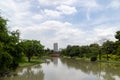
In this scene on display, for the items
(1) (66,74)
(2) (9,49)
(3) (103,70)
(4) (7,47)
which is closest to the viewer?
(4) (7,47)

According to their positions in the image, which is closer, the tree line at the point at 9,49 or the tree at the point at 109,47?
the tree line at the point at 9,49

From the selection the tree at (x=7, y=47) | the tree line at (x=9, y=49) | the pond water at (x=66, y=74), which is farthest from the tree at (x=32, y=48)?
the tree at (x=7, y=47)

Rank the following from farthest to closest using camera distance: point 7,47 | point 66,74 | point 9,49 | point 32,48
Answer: point 32,48, point 66,74, point 9,49, point 7,47

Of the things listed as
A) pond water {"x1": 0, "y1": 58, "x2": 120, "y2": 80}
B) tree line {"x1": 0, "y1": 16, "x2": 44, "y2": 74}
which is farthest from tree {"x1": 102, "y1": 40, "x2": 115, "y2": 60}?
tree line {"x1": 0, "y1": 16, "x2": 44, "y2": 74}

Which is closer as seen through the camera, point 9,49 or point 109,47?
point 9,49

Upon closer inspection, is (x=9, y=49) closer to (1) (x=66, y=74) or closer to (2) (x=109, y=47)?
(1) (x=66, y=74)

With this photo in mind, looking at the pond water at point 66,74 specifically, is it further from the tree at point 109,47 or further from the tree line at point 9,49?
the tree at point 109,47

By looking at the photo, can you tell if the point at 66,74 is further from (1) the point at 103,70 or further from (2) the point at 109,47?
(2) the point at 109,47

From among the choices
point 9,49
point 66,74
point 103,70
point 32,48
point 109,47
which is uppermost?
point 109,47

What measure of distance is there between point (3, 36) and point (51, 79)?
20.9ft

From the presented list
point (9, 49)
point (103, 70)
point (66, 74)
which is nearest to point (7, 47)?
point (9, 49)

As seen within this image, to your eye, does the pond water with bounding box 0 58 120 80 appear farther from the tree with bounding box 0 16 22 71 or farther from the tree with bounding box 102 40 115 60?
the tree with bounding box 102 40 115 60

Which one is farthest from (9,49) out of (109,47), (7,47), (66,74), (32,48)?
(109,47)

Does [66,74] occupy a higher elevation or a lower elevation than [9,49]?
lower
